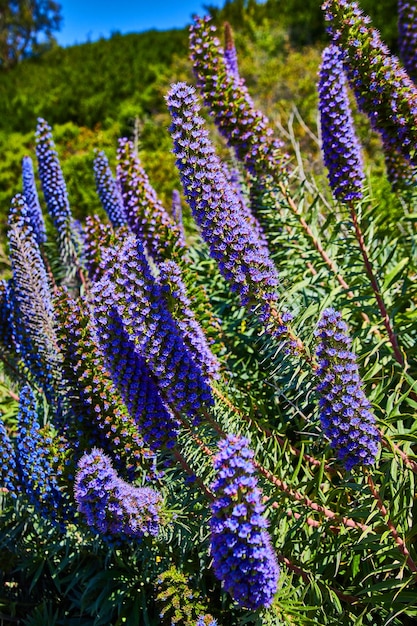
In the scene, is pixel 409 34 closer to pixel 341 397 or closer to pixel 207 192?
pixel 207 192

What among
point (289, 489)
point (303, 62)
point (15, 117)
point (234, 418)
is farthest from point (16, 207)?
point (15, 117)

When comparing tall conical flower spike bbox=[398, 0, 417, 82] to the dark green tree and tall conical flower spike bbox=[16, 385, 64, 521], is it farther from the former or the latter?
the dark green tree

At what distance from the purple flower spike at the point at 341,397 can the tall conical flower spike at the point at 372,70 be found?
1232 millimetres

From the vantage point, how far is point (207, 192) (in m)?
2.22

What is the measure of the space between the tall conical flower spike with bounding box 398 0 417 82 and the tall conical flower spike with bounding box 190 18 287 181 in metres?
1.05

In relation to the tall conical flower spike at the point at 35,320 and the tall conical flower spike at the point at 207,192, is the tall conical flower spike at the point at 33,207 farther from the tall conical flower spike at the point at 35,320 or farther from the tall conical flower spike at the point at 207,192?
the tall conical flower spike at the point at 207,192

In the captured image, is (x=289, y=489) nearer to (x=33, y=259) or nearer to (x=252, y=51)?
(x=33, y=259)

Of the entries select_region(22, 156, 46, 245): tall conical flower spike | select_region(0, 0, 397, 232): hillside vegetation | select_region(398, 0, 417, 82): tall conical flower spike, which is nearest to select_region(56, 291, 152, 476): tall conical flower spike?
select_region(22, 156, 46, 245): tall conical flower spike

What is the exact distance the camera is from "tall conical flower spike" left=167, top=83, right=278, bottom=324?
221 cm

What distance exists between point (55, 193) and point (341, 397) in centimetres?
362

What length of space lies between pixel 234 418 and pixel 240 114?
1686 millimetres

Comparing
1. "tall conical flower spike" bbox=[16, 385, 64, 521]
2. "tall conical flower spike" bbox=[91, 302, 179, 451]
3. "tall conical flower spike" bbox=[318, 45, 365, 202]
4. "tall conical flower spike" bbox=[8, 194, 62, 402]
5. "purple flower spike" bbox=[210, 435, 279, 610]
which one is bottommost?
"purple flower spike" bbox=[210, 435, 279, 610]

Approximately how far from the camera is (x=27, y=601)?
3.28 meters

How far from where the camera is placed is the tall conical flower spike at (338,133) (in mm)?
2848
